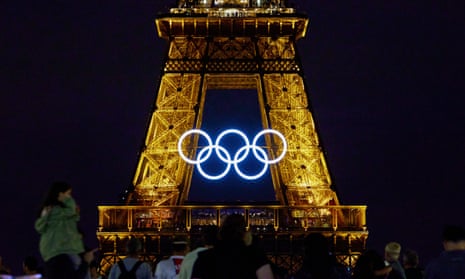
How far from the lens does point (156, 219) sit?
44.8 metres

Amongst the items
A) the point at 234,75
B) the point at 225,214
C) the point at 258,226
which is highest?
the point at 234,75

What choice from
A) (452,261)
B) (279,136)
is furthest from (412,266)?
(279,136)

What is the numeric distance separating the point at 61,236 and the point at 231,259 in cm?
224

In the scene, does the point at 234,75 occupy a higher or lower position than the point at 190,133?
higher

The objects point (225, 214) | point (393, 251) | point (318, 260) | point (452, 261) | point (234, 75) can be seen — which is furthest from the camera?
point (234, 75)

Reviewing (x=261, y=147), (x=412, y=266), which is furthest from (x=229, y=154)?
(x=412, y=266)

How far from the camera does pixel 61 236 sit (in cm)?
1140

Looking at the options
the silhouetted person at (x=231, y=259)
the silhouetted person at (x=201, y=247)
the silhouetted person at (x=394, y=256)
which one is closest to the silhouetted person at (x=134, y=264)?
the silhouetted person at (x=201, y=247)

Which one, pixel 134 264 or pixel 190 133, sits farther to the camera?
pixel 190 133

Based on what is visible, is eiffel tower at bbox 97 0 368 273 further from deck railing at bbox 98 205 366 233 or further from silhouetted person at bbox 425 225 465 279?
silhouetted person at bbox 425 225 465 279

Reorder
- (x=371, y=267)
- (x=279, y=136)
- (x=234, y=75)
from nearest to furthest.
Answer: (x=371, y=267)
(x=279, y=136)
(x=234, y=75)

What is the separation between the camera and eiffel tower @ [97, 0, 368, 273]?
44594 millimetres

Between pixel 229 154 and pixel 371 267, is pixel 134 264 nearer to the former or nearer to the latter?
pixel 371 267

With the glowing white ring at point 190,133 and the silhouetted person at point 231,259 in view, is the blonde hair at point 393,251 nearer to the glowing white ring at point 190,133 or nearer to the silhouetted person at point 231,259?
the silhouetted person at point 231,259
